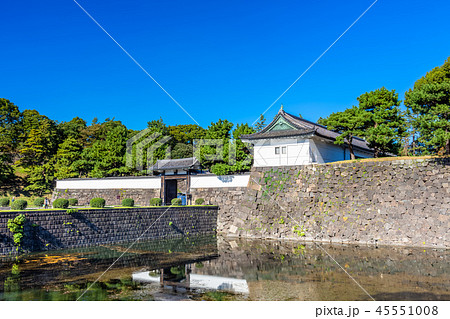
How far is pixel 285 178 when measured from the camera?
77.7 feet

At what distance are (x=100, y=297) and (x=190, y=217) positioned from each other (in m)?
14.9

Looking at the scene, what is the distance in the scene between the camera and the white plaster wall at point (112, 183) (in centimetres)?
2925

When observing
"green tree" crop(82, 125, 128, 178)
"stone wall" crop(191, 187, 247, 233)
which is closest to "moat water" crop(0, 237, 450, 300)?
"stone wall" crop(191, 187, 247, 233)

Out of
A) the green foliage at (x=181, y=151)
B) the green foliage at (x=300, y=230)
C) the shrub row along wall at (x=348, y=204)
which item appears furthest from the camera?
the green foliage at (x=181, y=151)

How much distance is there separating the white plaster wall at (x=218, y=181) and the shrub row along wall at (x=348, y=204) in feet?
2.09

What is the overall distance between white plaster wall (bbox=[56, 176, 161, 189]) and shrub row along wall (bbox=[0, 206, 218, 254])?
6.59 meters

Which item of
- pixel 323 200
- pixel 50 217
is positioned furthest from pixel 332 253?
pixel 50 217

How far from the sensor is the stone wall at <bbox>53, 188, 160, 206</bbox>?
2911 centimetres

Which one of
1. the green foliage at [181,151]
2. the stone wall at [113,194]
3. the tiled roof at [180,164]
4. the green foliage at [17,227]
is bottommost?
the green foliage at [17,227]

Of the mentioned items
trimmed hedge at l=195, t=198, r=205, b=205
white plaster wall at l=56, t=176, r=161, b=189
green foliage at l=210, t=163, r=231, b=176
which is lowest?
trimmed hedge at l=195, t=198, r=205, b=205

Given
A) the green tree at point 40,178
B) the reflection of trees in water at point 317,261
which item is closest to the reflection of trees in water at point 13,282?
the reflection of trees in water at point 317,261

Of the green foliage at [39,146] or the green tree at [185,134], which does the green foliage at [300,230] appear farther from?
the green tree at [185,134]

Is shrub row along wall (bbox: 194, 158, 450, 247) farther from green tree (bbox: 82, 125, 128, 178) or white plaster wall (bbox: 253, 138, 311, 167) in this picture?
green tree (bbox: 82, 125, 128, 178)

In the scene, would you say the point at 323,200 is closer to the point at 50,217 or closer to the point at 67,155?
the point at 50,217
